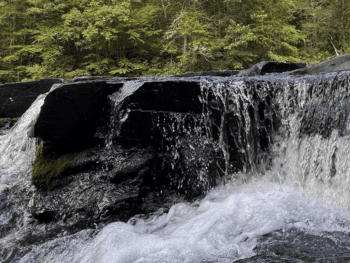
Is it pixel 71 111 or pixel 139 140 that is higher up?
pixel 71 111

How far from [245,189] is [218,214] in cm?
67

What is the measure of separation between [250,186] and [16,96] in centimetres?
573

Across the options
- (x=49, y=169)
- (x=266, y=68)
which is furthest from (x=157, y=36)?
(x=49, y=169)

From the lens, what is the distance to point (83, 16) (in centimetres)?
1011

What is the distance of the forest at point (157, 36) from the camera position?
991 centimetres

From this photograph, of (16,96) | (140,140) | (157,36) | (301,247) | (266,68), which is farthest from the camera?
(157,36)

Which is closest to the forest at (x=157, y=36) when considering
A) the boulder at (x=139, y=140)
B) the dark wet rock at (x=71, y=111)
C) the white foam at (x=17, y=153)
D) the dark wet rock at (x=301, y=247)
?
the white foam at (x=17, y=153)

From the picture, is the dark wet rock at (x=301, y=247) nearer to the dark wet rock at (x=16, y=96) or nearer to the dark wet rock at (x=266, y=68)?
the dark wet rock at (x=266, y=68)

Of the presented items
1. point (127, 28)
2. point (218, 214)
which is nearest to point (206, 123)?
point (218, 214)

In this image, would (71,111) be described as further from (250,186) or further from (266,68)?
(266,68)

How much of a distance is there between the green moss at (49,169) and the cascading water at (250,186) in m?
0.35

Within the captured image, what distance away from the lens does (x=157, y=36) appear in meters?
11.8

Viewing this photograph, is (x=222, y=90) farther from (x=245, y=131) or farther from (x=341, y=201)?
(x=341, y=201)

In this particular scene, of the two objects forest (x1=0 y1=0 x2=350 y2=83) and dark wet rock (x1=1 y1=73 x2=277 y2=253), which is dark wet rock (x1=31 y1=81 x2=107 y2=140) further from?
forest (x1=0 y1=0 x2=350 y2=83)
